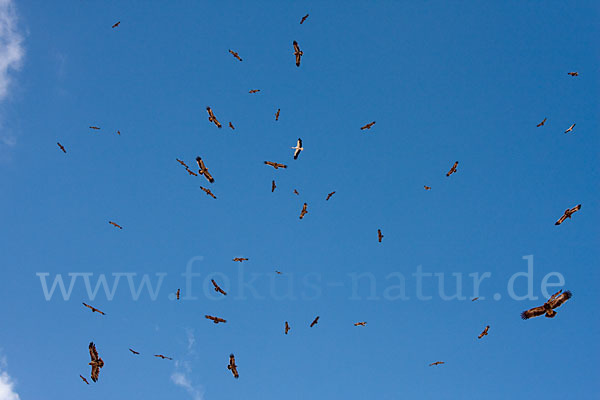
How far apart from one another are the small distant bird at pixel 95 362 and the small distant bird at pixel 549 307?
3431 cm

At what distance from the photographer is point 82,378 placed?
32.5m

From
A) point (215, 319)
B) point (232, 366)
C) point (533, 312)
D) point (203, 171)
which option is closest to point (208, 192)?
point (203, 171)

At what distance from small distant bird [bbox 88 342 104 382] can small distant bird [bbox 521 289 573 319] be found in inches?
1351

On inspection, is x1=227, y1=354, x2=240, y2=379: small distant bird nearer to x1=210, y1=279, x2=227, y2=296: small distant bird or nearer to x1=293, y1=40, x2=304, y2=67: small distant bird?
x1=210, y1=279, x2=227, y2=296: small distant bird

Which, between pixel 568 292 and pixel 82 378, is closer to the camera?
pixel 568 292

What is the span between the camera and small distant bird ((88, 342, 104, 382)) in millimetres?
32625

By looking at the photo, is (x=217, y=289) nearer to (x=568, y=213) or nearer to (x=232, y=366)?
(x=232, y=366)

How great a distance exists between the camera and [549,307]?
29.6 meters

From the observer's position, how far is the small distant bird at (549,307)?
2928 cm

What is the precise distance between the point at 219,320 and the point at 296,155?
17.6 metres

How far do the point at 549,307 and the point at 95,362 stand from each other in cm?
3663

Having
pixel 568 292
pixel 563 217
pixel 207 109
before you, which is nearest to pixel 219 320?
pixel 207 109

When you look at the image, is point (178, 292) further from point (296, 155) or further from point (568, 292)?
point (568, 292)

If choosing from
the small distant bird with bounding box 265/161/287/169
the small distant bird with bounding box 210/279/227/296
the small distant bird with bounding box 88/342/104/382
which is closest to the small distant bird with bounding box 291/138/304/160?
the small distant bird with bounding box 265/161/287/169
